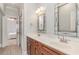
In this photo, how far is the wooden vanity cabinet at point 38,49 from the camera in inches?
66.3

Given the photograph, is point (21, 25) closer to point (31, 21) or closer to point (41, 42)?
point (31, 21)

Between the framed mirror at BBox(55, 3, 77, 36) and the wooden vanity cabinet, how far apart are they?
42cm

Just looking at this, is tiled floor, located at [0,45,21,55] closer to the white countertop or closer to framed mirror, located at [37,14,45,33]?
the white countertop

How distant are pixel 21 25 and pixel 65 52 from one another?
774mm

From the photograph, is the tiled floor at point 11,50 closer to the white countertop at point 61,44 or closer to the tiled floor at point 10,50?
the tiled floor at point 10,50

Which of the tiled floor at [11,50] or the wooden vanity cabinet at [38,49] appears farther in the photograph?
the tiled floor at [11,50]

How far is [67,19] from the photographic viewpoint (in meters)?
1.93

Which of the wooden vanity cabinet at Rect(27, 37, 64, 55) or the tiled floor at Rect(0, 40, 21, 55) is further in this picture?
the tiled floor at Rect(0, 40, 21, 55)

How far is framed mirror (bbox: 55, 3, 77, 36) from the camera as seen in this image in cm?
188

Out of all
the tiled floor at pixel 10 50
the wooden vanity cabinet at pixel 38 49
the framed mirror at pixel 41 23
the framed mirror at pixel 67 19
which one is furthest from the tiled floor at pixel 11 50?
the framed mirror at pixel 67 19

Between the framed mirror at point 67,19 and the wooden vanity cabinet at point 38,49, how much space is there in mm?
420

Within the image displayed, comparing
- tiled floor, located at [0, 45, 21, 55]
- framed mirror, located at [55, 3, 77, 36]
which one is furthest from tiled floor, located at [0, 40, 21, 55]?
framed mirror, located at [55, 3, 77, 36]

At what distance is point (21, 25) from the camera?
1918 millimetres

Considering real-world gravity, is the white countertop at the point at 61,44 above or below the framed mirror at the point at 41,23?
below
